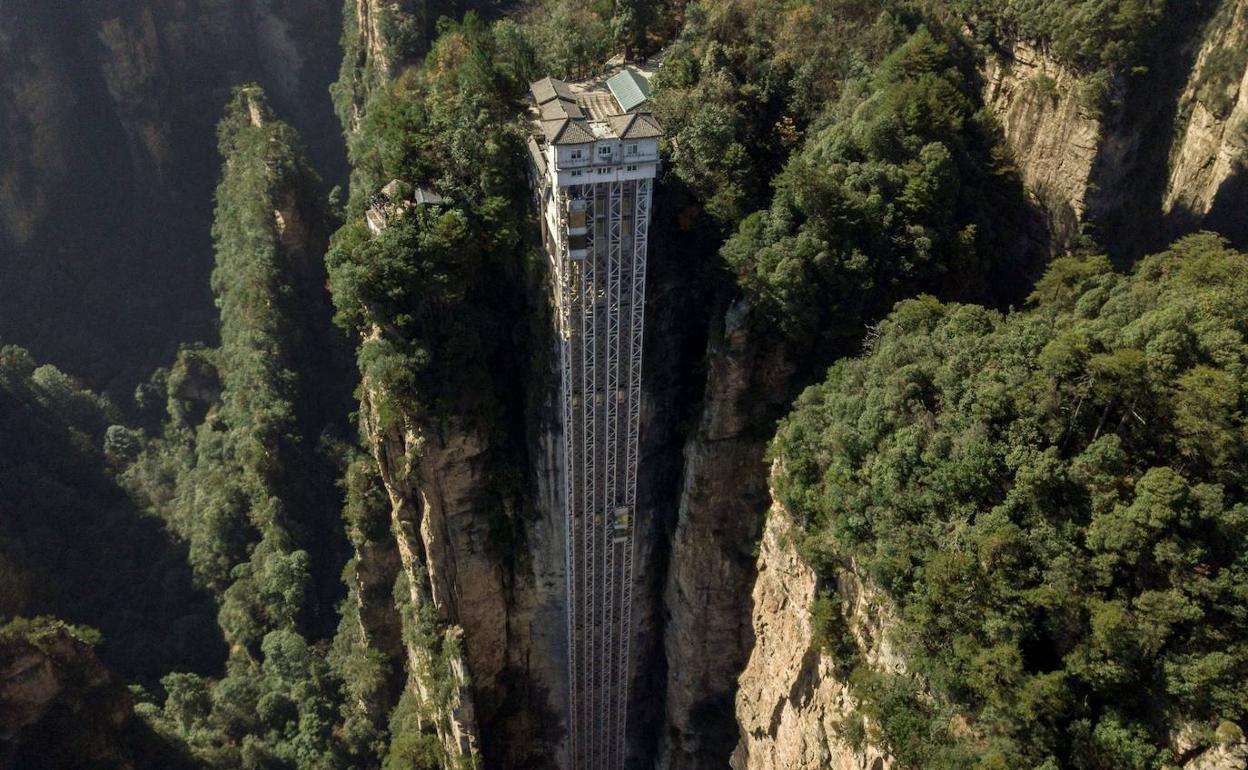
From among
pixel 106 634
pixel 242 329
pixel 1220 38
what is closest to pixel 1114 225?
pixel 1220 38

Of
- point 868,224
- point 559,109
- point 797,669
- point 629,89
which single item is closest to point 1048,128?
point 868,224

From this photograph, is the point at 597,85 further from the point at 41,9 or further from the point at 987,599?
the point at 41,9

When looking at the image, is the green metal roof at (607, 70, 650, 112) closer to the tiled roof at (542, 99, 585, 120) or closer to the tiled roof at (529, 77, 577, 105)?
the tiled roof at (529, 77, 577, 105)

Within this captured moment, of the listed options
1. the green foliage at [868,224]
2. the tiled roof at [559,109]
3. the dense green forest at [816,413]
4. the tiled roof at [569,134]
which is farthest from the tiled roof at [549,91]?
the green foliage at [868,224]

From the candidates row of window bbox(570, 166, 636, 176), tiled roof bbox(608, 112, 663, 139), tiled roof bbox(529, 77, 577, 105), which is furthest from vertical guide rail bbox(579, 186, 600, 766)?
tiled roof bbox(529, 77, 577, 105)

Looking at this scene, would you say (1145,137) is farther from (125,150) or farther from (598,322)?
(125,150)

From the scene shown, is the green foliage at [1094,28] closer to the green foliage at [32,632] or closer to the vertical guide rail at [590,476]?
the vertical guide rail at [590,476]
